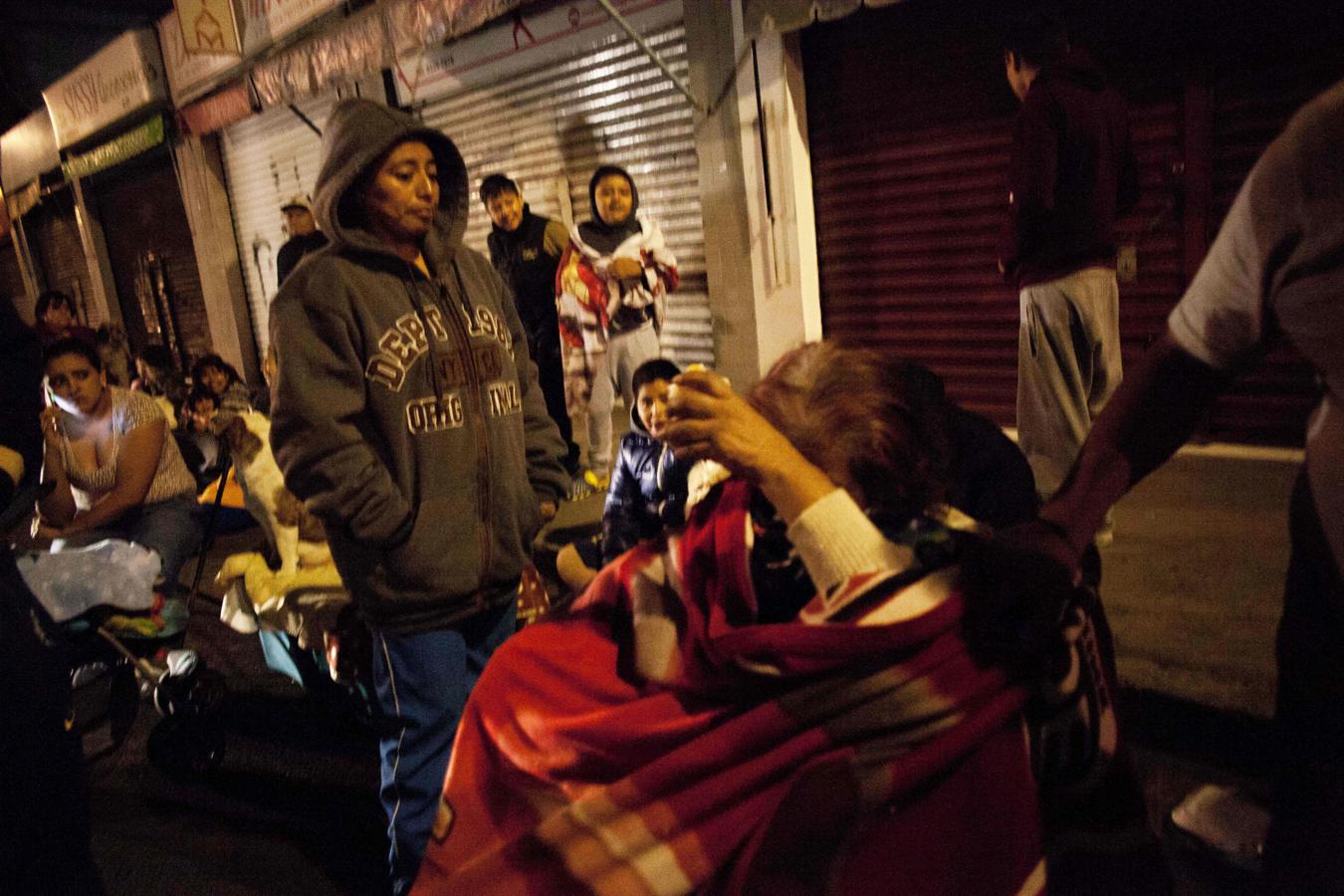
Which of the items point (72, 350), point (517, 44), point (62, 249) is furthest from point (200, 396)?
point (62, 249)

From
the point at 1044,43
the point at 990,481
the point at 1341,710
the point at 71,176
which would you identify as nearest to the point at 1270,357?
the point at 1044,43

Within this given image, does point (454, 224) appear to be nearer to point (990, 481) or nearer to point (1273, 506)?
point (990, 481)

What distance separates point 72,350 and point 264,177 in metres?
9.83

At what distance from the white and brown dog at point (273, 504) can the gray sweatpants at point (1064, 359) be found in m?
3.24

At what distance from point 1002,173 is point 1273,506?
249cm

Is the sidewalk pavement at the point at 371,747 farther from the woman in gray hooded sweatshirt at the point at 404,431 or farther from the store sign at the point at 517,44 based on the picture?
the store sign at the point at 517,44

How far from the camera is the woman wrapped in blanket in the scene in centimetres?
125

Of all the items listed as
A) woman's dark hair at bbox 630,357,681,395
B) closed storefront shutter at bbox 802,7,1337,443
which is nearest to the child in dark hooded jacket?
woman's dark hair at bbox 630,357,681,395

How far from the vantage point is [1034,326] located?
→ 4.30m

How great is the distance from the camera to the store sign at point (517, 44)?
7379 millimetres

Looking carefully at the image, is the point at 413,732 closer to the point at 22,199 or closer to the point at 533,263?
the point at 533,263

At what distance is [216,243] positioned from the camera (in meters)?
13.9

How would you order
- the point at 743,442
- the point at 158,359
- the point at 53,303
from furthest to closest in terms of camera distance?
1. the point at 158,359
2. the point at 53,303
3. the point at 743,442

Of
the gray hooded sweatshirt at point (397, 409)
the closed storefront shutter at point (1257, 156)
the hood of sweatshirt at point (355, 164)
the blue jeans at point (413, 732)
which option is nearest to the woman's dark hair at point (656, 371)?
the gray hooded sweatshirt at point (397, 409)
